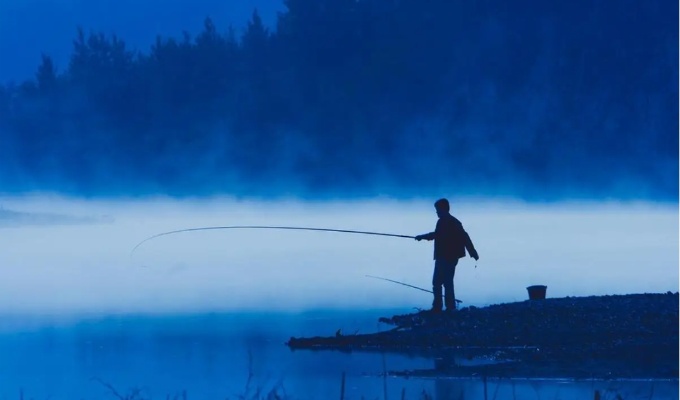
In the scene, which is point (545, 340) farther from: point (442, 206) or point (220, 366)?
point (220, 366)

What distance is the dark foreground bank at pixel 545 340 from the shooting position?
909 centimetres

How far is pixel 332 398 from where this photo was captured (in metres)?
8.76

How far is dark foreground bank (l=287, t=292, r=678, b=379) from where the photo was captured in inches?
358

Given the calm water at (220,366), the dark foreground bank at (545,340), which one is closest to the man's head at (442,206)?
the dark foreground bank at (545,340)

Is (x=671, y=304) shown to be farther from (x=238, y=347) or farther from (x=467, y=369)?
(x=238, y=347)

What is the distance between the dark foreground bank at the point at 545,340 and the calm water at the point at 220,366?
1.18ft

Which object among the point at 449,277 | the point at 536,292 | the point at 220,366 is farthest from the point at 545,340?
the point at 536,292

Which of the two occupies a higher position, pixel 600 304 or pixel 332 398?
pixel 600 304

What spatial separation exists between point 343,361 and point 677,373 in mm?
3510

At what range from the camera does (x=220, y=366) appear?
479 inches

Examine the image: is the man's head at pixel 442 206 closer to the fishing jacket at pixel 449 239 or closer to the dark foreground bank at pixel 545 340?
the fishing jacket at pixel 449 239

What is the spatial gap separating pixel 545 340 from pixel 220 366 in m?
3.80

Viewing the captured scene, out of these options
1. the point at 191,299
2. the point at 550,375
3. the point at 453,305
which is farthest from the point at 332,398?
the point at 191,299

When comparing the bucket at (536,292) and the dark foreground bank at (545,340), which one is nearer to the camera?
the dark foreground bank at (545,340)
